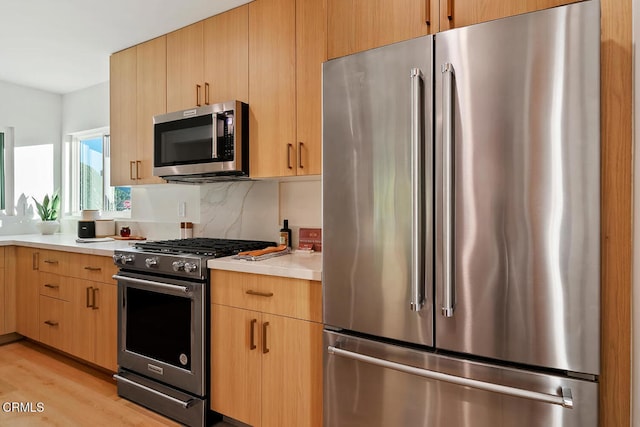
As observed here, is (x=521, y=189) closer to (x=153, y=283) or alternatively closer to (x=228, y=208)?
(x=153, y=283)

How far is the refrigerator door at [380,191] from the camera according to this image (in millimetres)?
1303

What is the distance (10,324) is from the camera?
11.1ft

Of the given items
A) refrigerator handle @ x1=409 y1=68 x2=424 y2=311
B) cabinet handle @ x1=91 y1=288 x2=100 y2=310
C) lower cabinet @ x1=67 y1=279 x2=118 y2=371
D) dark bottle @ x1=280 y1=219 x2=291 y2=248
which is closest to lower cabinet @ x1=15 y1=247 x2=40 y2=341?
lower cabinet @ x1=67 y1=279 x2=118 y2=371

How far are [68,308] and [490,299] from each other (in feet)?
10.0

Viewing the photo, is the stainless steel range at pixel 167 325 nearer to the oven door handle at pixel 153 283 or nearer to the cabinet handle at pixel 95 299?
the oven door handle at pixel 153 283

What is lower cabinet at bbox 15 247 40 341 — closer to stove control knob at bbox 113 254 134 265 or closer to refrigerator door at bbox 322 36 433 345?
stove control knob at bbox 113 254 134 265

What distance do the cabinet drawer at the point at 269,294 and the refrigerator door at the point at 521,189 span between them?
62 centimetres

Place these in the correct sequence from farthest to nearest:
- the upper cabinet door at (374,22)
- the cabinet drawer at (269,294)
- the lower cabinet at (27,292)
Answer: the lower cabinet at (27,292)
the cabinet drawer at (269,294)
the upper cabinet door at (374,22)

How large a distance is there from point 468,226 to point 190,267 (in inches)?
58.8

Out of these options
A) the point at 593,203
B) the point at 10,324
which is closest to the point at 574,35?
the point at 593,203

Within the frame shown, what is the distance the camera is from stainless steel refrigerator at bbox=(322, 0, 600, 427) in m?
1.10

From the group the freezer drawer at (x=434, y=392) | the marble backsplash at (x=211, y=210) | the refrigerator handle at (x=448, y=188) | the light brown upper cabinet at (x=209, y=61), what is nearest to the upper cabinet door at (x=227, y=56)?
the light brown upper cabinet at (x=209, y=61)

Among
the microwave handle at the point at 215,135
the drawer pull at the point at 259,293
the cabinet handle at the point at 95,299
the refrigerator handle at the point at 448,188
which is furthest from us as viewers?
the cabinet handle at the point at 95,299

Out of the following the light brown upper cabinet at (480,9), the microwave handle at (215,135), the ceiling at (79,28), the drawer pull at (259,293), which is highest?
the ceiling at (79,28)
